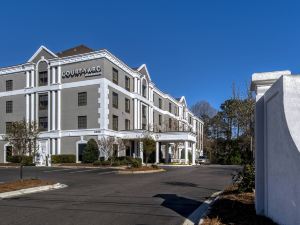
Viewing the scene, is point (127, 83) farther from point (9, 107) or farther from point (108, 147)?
point (9, 107)

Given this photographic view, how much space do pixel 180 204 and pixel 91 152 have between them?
95.3 feet

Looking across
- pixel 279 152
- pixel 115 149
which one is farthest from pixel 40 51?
pixel 279 152

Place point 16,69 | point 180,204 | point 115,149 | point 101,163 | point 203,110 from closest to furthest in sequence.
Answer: point 180,204, point 101,163, point 115,149, point 16,69, point 203,110

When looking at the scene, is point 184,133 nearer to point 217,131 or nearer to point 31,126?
point 31,126

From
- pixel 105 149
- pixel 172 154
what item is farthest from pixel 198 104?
pixel 105 149

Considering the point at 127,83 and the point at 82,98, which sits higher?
the point at 127,83

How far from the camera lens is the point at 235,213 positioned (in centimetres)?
823

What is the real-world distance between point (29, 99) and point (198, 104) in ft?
200

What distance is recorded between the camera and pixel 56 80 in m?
43.7

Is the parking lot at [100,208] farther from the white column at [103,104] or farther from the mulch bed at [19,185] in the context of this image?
the white column at [103,104]

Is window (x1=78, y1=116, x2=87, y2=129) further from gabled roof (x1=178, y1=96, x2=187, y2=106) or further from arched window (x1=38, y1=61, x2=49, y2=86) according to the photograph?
gabled roof (x1=178, y1=96, x2=187, y2=106)

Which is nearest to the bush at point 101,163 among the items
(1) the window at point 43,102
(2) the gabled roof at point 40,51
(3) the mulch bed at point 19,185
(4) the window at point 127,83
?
(1) the window at point 43,102

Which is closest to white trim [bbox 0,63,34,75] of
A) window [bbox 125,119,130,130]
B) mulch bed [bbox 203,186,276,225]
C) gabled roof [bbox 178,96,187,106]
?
window [bbox 125,119,130,130]

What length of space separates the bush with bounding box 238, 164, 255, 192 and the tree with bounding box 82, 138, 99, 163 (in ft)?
94.8
